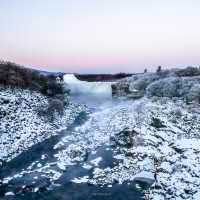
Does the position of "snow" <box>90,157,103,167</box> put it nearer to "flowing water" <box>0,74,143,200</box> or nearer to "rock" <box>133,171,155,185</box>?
"flowing water" <box>0,74,143,200</box>

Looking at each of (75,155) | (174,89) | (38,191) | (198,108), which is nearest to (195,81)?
(174,89)

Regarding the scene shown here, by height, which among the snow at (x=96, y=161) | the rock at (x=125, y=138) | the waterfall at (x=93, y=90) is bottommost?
the snow at (x=96, y=161)

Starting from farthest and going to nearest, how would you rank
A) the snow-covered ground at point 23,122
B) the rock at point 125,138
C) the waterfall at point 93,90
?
the waterfall at point 93,90
the rock at point 125,138
the snow-covered ground at point 23,122

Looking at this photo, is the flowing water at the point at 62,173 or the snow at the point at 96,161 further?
the snow at the point at 96,161

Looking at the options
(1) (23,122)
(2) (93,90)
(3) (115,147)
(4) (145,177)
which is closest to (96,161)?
(3) (115,147)

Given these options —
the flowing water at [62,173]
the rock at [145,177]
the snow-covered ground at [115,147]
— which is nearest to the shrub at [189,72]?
the snow-covered ground at [115,147]

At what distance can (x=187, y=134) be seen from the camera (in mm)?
19406

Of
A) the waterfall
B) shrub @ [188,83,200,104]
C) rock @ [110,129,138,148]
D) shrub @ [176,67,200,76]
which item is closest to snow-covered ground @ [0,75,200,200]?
rock @ [110,129,138,148]

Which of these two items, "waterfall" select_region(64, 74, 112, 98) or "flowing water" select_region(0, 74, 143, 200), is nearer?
"flowing water" select_region(0, 74, 143, 200)

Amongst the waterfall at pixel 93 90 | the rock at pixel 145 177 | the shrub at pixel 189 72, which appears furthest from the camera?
the shrub at pixel 189 72

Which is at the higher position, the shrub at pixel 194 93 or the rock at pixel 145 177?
the shrub at pixel 194 93

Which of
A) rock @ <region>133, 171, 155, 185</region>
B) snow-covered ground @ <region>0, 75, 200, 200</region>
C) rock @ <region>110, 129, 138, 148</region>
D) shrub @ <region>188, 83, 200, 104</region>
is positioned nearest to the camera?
rock @ <region>133, 171, 155, 185</region>

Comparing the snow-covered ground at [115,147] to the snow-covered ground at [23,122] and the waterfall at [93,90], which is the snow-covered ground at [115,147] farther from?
the waterfall at [93,90]

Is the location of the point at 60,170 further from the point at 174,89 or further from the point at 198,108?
the point at 174,89
